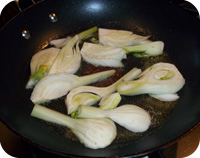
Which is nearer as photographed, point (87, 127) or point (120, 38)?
point (87, 127)

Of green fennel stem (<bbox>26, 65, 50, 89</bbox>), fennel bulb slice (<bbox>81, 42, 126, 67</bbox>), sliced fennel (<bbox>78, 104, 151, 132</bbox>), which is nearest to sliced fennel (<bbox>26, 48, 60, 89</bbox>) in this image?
green fennel stem (<bbox>26, 65, 50, 89</bbox>)

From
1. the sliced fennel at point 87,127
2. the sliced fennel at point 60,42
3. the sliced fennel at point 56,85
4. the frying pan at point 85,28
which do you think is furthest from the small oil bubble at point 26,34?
the sliced fennel at point 87,127

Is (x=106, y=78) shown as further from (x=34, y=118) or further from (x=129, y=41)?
(x=34, y=118)

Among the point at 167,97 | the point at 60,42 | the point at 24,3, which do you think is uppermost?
the point at 24,3

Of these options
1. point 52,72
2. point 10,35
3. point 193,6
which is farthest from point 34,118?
point 193,6

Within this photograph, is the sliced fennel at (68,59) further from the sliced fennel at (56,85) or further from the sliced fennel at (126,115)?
the sliced fennel at (126,115)

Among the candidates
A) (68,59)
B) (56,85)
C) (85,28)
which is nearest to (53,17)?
(85,28)

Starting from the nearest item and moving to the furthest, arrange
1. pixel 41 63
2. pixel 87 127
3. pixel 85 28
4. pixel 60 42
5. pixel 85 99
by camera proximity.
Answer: pixel 87 127, pixel 85 99, pixel 41 63, pixel 60 42, pixel 85 28

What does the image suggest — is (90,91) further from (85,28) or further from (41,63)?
(85,28)
